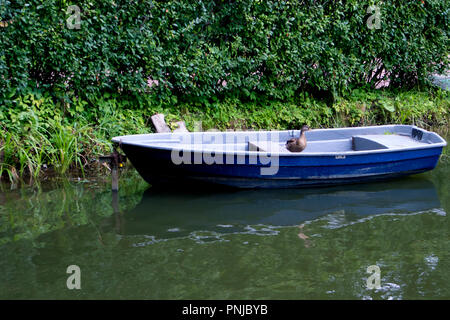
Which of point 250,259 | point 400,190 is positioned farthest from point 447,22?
point 250,259

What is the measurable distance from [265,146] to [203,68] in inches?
91.6

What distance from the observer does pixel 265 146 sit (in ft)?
26.1

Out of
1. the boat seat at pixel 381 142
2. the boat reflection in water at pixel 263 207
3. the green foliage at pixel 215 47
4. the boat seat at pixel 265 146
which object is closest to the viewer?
the boat reflection in water at pixel 263 207

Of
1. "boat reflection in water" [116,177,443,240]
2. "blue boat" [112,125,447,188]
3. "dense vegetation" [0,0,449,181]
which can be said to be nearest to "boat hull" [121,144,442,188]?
"blue boat" [112,125,447,188]

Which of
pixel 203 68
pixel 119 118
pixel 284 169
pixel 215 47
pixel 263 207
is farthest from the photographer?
pixel 215 47

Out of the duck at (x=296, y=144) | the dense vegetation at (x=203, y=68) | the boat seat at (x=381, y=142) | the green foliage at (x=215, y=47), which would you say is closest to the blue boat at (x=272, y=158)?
the boat seat at (x=381, y=142)

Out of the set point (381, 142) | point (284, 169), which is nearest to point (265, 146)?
point (284, 169)

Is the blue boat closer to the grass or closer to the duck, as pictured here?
the duck

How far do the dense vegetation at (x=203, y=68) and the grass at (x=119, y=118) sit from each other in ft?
0.08

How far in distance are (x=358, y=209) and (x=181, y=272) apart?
9.85ft

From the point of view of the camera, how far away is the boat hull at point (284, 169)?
7.08 meters

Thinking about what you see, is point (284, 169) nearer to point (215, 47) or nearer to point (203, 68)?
point (203, 68)

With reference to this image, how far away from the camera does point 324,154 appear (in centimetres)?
743

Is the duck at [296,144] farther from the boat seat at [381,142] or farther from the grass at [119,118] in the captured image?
the grass at [119,118]
